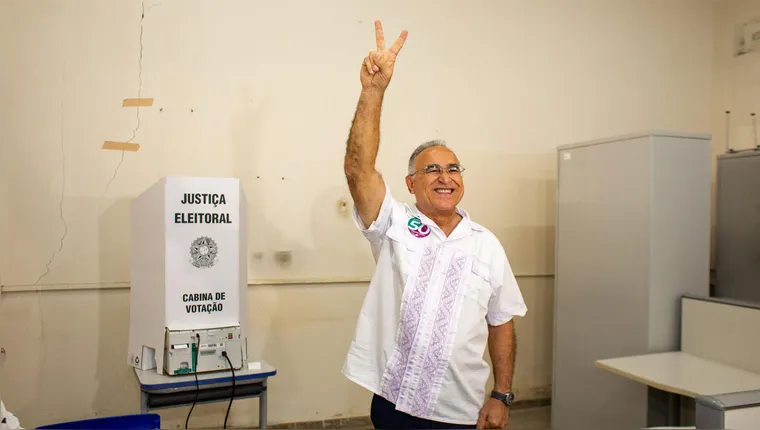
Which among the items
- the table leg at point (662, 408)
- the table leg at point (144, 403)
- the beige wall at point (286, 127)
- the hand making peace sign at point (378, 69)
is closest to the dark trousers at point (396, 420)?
the table leg at point (144, 403)

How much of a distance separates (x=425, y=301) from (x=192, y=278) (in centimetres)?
92

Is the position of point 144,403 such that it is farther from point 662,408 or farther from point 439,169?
point 662,408

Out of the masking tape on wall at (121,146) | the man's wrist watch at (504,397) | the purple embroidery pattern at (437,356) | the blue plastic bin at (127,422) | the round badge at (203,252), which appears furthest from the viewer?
the masking tape on wall at (121,146)

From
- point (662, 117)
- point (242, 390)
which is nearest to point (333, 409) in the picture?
point (242, 390)

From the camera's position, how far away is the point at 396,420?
69.1 inches

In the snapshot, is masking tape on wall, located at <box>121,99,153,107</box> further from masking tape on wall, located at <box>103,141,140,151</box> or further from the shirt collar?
the shirt collar

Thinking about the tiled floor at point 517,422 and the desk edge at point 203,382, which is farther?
the tiled floor at point 517,422

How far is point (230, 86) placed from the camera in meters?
3.03

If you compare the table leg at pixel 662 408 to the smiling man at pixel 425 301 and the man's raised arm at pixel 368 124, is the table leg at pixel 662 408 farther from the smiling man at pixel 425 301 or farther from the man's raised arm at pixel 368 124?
the man's raised arm at pixel 368 124

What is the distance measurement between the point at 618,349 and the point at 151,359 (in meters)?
2.19

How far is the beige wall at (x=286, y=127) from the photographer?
271cm

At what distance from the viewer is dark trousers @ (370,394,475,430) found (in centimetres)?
174

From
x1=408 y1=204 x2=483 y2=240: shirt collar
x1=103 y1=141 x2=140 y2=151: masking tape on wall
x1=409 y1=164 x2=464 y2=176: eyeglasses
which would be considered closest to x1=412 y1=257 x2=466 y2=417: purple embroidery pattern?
x1=408 y1=204 x2=483 y2=240: shirt collar

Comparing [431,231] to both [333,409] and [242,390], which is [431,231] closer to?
[242,390]
